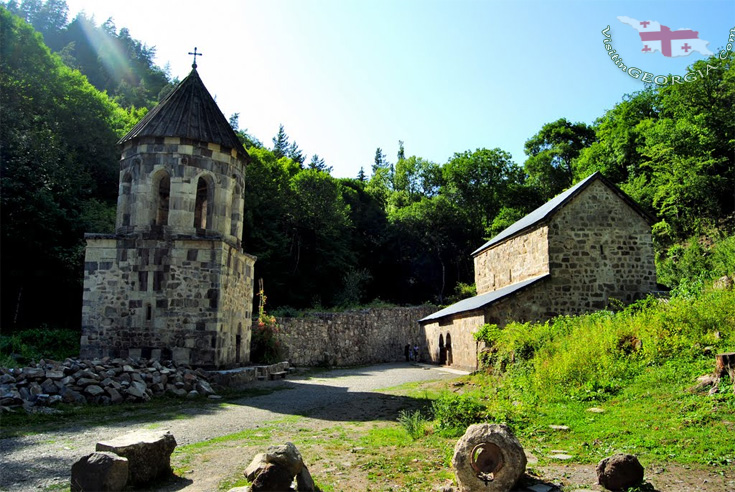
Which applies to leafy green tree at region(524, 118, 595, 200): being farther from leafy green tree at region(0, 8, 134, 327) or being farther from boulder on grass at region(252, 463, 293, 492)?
boulder on grass at region(252, 463, 293, 492)

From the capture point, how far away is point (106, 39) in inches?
2520

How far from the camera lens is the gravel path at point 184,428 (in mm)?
5160

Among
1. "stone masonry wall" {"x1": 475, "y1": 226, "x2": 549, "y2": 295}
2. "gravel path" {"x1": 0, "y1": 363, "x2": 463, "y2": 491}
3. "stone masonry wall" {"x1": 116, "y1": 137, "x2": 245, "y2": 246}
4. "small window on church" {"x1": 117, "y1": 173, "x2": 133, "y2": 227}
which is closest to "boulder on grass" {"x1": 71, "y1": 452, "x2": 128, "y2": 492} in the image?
"gravel path" {"x1": 0, "y1": 363, "x2": 463, "y2": 491}

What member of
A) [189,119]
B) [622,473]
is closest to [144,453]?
[622,473]

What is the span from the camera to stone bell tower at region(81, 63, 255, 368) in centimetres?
1305

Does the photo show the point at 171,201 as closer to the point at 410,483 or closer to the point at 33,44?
the point at 410,483

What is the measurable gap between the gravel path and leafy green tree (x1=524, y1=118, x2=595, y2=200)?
37203 millimetres

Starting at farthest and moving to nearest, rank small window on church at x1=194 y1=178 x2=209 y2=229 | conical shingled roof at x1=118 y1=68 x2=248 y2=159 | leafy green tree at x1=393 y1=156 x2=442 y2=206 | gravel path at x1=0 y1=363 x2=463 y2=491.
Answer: leafy green tree at x1=393 y1=156 x2=442 y2=206 < small window on church at x1=194 y1=178 x2=209 y2=229 < conical shingled roof at x1=118 y1=68 x2=248 y2=159 < gravel path at x1=0 y1=363 x2=463 y2=491

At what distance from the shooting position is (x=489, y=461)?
14.7 feet

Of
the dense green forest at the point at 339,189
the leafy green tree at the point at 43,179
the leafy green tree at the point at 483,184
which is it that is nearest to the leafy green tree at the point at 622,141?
the dense green forest at the point at 339,189

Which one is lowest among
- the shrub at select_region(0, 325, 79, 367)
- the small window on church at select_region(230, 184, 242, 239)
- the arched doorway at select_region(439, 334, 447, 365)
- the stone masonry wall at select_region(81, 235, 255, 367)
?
the arched doorway at select_region(439, 334, 447, 365)

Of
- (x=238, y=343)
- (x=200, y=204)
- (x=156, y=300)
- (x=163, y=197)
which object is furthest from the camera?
(x=200, y=204)

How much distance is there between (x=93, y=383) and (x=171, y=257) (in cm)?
424

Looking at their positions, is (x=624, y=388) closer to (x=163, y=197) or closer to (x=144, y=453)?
(x=144, y=453)
